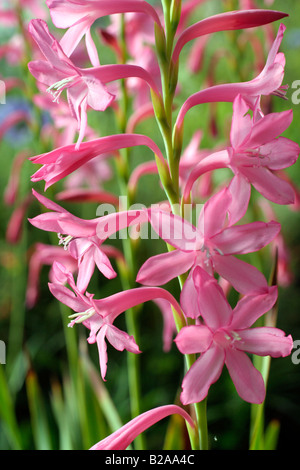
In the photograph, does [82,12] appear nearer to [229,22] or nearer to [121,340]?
[229,22]

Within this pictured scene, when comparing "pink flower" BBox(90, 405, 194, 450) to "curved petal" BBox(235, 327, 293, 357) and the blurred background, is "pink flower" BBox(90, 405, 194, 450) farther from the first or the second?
the blurred background

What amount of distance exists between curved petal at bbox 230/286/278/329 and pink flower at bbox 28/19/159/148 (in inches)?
8.5

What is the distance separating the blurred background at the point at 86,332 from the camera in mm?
1101

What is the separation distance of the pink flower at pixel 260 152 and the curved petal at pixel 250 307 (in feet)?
0.29

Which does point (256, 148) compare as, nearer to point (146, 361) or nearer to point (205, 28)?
point (205, 28)

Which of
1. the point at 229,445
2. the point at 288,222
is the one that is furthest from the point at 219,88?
Result: the point at 288,222

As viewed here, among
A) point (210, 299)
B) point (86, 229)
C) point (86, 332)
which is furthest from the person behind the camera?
point (86, 332)

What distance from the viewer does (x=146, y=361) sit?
70.2 inches

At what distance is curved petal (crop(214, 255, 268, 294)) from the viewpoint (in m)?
0.46

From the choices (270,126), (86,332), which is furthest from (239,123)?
(86,332)

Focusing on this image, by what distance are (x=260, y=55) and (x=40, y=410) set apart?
1004 millimetres

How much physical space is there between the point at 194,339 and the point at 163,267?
7 centimetres

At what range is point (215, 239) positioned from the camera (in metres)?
0.47

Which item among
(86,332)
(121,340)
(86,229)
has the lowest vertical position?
(86,332)
